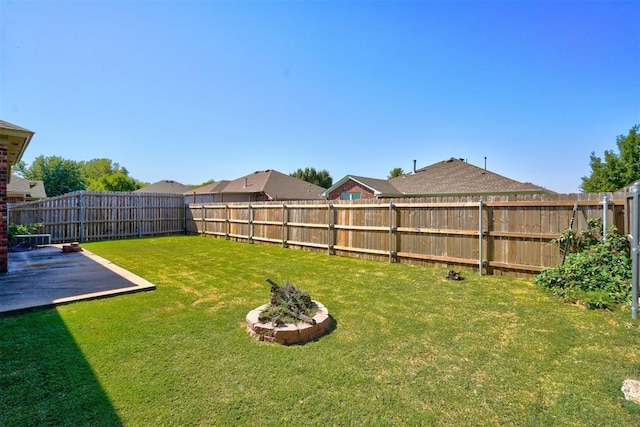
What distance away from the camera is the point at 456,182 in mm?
16844

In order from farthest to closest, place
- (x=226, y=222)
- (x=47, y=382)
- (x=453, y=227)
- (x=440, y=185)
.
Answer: (x=440, y=185)
(x=226, y=222)
(x=453, y=227)
(x=47, y=382)

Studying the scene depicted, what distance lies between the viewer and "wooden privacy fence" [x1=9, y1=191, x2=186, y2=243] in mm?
13086

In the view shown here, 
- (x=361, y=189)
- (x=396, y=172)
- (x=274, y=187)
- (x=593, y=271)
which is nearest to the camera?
(x=593, y=271)

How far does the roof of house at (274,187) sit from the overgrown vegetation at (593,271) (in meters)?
19.4

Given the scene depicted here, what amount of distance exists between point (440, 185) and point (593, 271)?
40.3ft

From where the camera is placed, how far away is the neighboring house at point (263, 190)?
2392cm

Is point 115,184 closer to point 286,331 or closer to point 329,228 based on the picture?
point 329,228

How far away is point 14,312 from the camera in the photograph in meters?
4.25

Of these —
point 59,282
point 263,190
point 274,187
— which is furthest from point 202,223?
point 59,282

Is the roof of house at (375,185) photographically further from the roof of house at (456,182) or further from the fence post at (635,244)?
the fence post at (635,244)

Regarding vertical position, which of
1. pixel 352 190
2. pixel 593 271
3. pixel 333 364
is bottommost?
pixel 333 364

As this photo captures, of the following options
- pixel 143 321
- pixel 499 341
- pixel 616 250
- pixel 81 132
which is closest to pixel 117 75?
pixel 143 321

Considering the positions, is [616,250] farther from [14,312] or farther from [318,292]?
[14,312]

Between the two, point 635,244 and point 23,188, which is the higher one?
point 23,188
